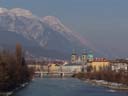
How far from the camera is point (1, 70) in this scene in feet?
122

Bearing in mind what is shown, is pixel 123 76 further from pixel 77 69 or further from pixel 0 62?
pixel 77 69

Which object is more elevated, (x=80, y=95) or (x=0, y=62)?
(x=0, y=62)

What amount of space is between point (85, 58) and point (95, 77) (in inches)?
2620

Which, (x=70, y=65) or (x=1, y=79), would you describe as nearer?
(x=1, y=79)

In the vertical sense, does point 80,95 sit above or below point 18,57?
below

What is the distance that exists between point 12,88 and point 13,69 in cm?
193

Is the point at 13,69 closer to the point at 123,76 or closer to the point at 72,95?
the point at 72,95

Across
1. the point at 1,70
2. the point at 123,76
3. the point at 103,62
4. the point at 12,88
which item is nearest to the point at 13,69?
the point at 12,88

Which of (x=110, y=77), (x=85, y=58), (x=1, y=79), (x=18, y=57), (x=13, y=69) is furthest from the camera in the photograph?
(x=85, y=58)

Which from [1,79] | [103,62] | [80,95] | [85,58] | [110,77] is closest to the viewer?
[1,79]

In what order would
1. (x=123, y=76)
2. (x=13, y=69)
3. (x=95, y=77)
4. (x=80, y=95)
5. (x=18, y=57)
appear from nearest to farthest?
(x=80, y=95)
(x=13, y=69)
(x=18, y=57)
(x=123, y=76)
(x=95, y=77)

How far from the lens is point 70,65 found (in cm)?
13825

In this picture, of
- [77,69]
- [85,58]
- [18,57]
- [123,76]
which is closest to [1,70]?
[18,57]

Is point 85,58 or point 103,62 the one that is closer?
point 103,62
